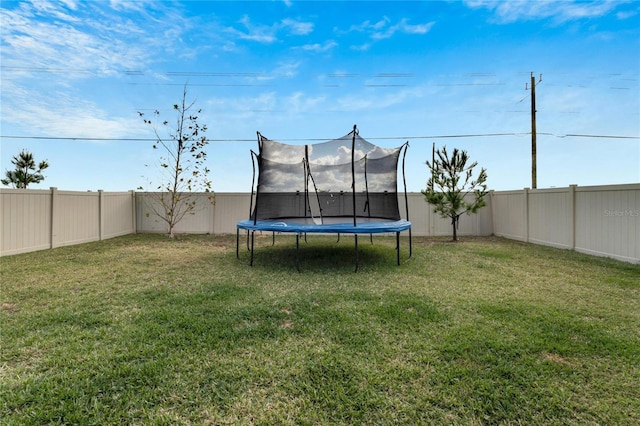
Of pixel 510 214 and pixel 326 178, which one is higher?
pixel 326 178

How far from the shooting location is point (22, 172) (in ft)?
34.6

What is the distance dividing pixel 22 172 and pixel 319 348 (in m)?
14.0

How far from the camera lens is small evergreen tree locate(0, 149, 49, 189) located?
1041 cm

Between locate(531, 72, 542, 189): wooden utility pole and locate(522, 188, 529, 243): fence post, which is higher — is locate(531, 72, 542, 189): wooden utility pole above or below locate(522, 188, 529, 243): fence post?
above

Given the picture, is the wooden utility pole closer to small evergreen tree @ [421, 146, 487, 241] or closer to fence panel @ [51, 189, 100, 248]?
small evergreen tree @ [421, 146, 487, 241]

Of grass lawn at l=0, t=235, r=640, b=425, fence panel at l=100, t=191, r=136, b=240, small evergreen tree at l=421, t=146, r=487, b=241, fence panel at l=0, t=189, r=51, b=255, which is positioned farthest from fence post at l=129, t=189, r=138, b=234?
small evergreen tree at l=421, t=146, r=487, b=241

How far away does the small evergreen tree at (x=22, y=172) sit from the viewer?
10406 millimetres

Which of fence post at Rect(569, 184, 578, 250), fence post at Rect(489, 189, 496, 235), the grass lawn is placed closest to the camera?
the grass lawn

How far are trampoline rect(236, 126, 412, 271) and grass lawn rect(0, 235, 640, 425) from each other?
2.03 m

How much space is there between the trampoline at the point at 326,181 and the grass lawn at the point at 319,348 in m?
2.03

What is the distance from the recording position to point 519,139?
9781mm

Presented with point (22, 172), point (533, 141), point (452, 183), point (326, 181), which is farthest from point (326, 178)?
point (22, 172)

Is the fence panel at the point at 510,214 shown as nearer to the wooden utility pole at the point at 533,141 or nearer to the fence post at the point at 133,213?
the wooden utility pole at the point at 533,141

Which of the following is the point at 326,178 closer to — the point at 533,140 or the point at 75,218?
the point at 75,218
